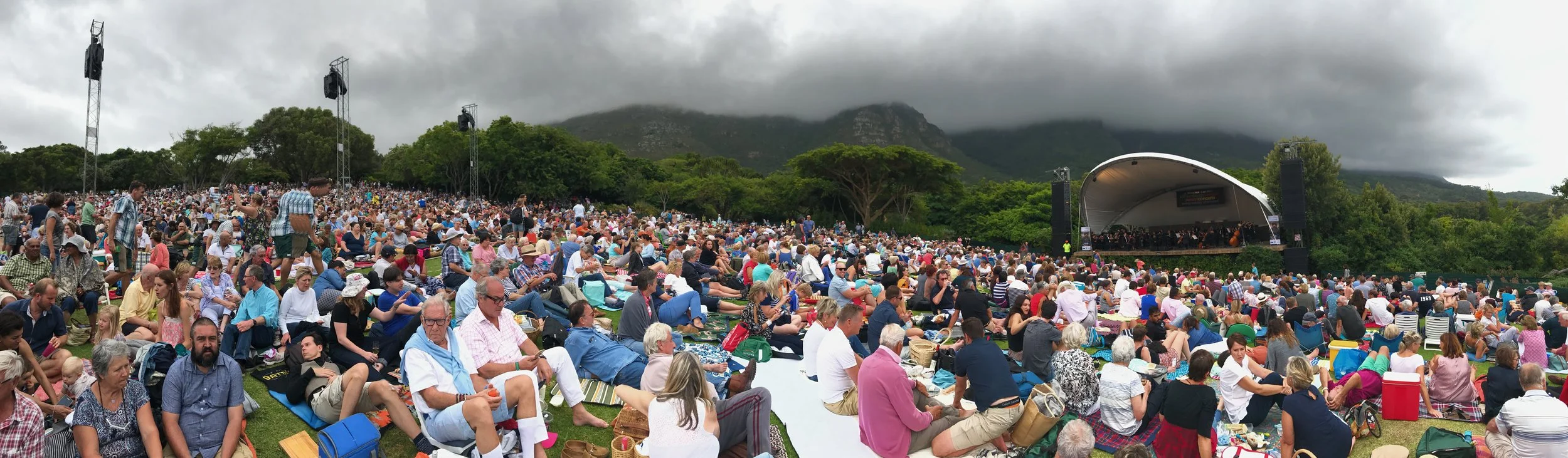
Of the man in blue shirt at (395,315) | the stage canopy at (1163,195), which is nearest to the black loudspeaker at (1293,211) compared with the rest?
the stage canopy at (1163,195)

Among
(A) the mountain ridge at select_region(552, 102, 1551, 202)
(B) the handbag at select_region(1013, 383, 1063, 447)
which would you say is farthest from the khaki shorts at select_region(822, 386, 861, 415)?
(A) the mountain ridge at select_region(552, 102, 1551, 202)

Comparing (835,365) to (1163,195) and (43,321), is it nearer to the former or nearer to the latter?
(43,321)

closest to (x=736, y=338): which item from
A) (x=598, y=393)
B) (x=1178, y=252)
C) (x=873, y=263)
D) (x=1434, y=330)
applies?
(x=598, y=393)

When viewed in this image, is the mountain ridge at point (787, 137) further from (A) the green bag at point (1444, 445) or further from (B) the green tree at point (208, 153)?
(A) the green bag at point (1444, 445)

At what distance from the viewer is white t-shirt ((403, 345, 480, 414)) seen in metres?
4.18

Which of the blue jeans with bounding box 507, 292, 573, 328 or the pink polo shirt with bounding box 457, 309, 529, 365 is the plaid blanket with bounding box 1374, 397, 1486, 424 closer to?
the pink polo shirt with bounding box 457, 309, 529, 365

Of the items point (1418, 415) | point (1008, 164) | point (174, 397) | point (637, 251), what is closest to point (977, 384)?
point (1418, 415)

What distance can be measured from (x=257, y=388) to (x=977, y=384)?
5285mm

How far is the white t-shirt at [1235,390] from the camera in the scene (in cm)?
608

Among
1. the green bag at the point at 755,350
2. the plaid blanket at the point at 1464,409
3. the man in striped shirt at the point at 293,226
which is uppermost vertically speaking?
the man in striped shirt at the point at 293,226

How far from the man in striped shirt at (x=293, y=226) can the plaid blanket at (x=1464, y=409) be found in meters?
11.0

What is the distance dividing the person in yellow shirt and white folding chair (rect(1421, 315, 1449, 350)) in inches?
621

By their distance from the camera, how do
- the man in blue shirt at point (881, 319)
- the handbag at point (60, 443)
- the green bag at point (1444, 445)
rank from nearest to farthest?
1. the handbag at point (60, 443)
2. the green bag at point (1444, 445)
3. the man in blue shirt at point (881, 319)

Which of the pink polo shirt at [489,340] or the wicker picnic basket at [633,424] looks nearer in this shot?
the pink polo shirt at [489,340]
